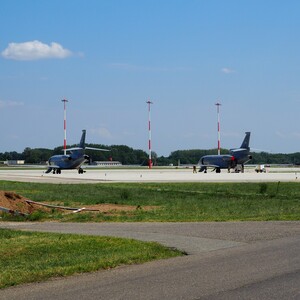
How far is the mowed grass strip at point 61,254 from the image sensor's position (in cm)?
1156

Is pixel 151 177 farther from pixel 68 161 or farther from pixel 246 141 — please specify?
pixel 246 141

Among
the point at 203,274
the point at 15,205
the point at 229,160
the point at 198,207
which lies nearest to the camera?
the point at 203,274

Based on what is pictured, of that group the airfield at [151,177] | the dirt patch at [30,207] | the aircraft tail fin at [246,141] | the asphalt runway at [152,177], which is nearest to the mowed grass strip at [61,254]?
the dirt patch at [30,207]

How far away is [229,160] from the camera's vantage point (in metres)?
99.2

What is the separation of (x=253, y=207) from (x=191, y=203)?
366 centimetres

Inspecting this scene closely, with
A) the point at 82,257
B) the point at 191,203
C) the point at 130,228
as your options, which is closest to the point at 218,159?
the point at 191,203

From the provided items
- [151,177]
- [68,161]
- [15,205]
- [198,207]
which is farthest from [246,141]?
[15,205]

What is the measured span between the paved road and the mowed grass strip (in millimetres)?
430

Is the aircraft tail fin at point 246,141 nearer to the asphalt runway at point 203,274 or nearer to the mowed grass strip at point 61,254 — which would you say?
the asphalt runway at point 203,274

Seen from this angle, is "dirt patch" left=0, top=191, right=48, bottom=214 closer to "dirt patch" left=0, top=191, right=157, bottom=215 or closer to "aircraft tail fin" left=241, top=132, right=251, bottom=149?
"dirt patch" left=0, top=191, right=157, bottom=215

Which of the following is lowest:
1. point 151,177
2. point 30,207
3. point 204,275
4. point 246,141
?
point 204,275

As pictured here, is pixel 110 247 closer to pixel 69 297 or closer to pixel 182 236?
pixel 182 236

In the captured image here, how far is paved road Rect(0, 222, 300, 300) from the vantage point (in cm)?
974

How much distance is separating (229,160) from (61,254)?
86594mm
